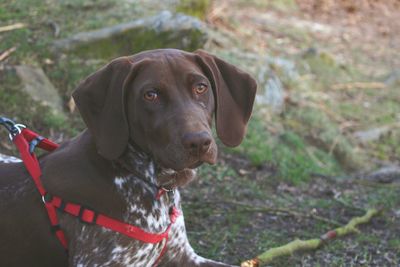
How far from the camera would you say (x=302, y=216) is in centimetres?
599

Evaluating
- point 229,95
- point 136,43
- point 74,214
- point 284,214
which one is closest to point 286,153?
point 284,214

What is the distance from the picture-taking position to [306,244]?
204 inches

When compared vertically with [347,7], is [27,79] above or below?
above

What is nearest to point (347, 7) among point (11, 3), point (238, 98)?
point (11, 3)

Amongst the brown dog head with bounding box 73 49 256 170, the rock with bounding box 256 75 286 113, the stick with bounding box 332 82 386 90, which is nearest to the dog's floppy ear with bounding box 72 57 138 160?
the brown dog head with bounding box 73 49 256 170

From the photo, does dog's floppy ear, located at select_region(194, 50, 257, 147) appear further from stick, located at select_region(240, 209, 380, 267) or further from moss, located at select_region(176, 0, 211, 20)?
moss, located at select_region(176, 0, 211, 20)

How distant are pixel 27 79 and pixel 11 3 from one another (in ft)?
6.16

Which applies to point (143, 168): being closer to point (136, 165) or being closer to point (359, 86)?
point (136, 165)

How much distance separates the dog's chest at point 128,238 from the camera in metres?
3.82

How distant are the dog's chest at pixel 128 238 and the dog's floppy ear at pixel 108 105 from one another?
0.87 feet

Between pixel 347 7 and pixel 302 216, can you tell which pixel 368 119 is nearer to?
pixel 302 216

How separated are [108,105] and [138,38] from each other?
4.24m

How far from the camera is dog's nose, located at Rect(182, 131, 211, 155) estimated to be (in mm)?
3473

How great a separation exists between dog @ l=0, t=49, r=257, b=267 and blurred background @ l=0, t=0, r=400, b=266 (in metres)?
1.34
